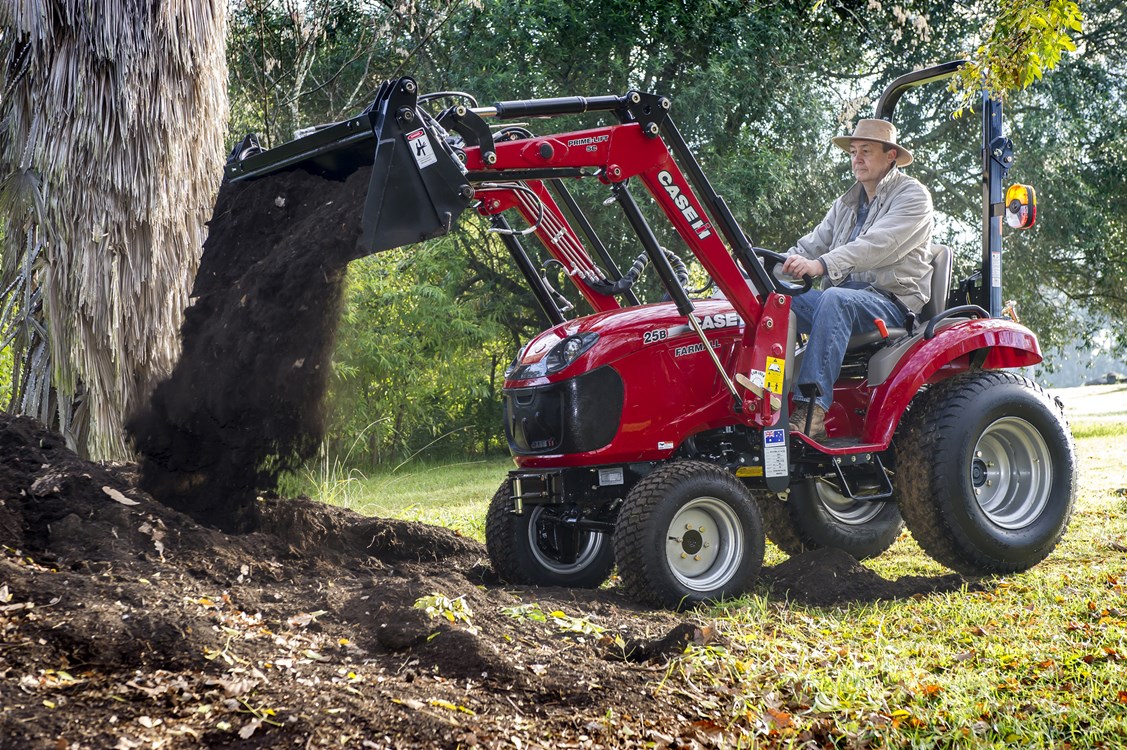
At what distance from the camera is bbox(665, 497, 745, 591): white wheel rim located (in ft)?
17.0

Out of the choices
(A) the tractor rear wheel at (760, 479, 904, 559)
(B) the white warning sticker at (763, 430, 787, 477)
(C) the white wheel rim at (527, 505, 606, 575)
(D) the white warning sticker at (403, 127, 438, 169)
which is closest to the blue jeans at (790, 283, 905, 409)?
(B) the white warning sticker at (763, 430, 787, 477)

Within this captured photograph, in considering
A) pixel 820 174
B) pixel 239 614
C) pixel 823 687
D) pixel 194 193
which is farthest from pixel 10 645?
pixel 820 174

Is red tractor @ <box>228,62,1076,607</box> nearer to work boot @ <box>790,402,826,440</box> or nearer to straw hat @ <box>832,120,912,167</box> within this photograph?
work boot @ <box>790,402,826,440</box>

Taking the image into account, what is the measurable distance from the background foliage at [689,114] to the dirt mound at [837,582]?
8681 millimetres

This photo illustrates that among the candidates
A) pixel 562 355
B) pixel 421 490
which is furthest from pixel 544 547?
pixel 421 490

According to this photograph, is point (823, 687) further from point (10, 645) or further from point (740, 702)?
point (10, 645)

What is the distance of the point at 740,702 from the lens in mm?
3652

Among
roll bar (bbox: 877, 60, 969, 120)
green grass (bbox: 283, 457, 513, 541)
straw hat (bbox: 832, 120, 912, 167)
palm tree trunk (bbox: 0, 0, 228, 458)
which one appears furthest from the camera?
green grass (bbox: 283, 457, 513, 541)

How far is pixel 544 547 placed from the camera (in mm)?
5742

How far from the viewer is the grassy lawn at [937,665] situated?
350cm

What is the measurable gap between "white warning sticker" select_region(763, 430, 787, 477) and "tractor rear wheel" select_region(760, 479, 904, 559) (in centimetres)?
100

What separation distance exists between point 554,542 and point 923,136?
1351 centimetres

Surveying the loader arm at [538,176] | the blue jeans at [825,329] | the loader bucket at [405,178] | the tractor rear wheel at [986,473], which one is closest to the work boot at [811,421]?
the blue jeans at [825,329]

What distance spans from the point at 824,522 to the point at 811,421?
109 centimetres
